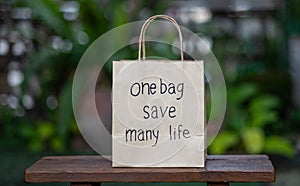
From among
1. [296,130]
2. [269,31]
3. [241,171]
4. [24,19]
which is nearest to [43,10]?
[24,19]

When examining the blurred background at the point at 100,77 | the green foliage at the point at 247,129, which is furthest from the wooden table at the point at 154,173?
the green foliage at the point at 247,129

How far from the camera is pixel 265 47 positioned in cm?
511

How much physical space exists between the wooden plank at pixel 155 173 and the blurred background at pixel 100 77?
147 cm

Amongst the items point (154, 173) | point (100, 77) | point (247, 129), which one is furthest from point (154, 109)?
point (100, 77)

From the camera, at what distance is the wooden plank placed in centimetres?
120

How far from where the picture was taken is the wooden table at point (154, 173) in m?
1.20

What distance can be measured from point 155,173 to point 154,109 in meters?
0.15

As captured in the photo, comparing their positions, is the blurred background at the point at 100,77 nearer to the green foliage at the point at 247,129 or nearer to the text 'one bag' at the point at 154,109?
the green foliage at the point at 247,129

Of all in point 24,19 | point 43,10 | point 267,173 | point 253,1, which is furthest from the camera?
point 253,1

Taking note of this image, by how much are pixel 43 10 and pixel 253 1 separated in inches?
100

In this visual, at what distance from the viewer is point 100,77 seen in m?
3.75

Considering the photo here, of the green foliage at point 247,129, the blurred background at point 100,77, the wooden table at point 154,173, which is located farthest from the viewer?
the blurred background at point 100,77

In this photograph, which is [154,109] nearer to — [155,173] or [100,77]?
[155,173]

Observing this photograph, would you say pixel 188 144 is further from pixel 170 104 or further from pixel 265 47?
pixel 265 47
